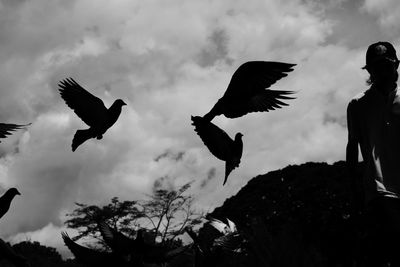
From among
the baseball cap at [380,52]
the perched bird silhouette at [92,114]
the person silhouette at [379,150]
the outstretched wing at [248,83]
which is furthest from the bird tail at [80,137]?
the baseball cap at [380,52]

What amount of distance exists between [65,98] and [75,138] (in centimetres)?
34

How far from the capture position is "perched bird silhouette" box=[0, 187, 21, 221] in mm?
1503

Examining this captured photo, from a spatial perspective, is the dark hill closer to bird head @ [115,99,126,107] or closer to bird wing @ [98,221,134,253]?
bird head @ [115,99,126,107]

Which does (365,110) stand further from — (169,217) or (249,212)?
(169,217)

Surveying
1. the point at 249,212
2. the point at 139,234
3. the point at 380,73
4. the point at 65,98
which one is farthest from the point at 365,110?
the point at 249,212

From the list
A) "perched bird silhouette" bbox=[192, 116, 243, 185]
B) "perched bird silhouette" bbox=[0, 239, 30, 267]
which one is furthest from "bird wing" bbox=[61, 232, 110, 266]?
"perched bird silhouette" bbox=[192, 116, 243, 185]

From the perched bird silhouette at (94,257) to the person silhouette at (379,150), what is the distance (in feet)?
4.90

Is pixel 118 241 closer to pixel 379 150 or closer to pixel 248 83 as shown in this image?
pixel 248 83

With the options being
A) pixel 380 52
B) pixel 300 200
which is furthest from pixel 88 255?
pixel 300 200

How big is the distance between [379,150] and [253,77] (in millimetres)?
1751

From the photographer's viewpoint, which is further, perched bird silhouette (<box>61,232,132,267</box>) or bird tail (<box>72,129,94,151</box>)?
bird tail (<box>72,129,94,151</box>)

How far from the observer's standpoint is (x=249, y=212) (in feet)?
68.1

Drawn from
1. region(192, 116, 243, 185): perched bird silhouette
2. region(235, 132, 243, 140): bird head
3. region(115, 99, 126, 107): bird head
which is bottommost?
region(192, 116, 243, 185): perched bird silhouette

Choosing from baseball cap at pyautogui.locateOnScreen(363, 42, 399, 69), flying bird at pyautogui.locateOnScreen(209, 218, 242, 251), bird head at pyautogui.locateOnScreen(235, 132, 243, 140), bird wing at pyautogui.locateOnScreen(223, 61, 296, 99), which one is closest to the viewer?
bird wing at pyautogui.locateOnScreen(223, 61, 296, 99)
